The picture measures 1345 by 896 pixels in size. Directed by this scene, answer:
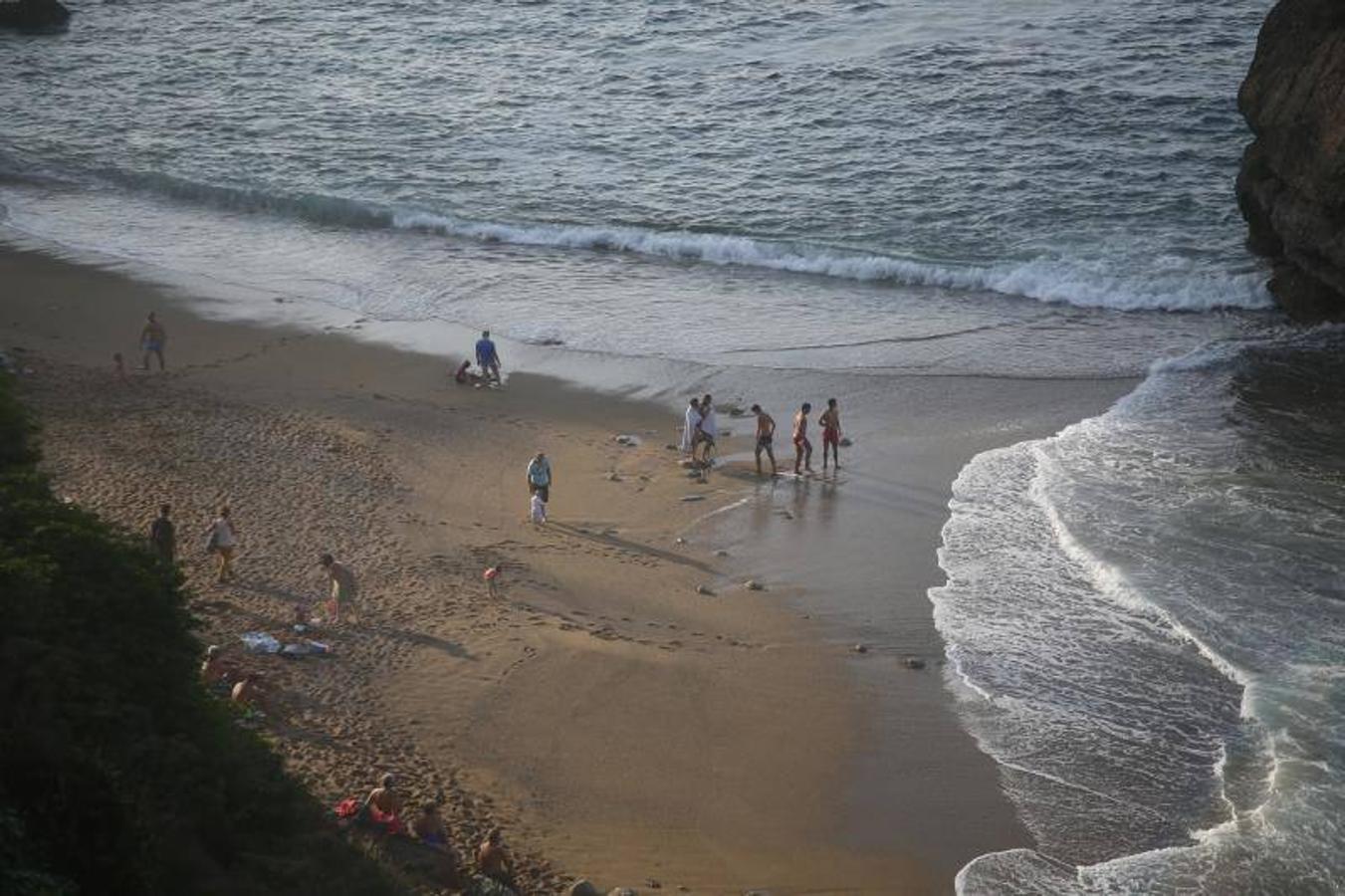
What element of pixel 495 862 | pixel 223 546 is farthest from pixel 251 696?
pixel 223 546

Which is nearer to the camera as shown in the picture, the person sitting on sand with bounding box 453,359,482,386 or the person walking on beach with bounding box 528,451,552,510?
the person walking on beach with bounding box 528,451,552,510

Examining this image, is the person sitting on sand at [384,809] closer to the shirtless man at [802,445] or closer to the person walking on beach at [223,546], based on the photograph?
the person walking on beach at [223,546]

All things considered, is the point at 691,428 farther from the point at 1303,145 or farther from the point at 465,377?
the point at 1303,145

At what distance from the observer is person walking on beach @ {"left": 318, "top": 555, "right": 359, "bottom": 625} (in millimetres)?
16875

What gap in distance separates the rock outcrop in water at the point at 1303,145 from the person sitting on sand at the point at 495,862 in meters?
20.6

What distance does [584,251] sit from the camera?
35.9 meters

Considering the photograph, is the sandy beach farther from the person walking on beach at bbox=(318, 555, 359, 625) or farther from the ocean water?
the ocean water

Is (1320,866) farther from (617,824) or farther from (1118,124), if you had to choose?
(1118,124)

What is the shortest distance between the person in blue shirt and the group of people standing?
4.62m

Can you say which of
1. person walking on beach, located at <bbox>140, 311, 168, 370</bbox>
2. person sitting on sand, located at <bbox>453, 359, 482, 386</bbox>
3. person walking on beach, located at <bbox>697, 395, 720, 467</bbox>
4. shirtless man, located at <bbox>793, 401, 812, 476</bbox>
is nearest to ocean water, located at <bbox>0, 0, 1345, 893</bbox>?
shirtless man, located at <bbox>793, 401, 812, 476</bbox>

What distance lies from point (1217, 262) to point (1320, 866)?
2201 centimetres

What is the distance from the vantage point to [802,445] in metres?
22.4

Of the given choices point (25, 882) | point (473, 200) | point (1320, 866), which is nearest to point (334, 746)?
point (25, 882)

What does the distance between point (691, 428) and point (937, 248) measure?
14.0 m
